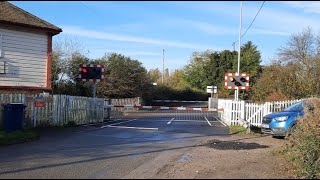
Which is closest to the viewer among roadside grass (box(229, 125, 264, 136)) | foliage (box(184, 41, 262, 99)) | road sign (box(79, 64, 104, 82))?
roadside grass (box(229, 125, 264, 136))

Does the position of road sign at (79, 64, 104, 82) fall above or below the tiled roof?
below

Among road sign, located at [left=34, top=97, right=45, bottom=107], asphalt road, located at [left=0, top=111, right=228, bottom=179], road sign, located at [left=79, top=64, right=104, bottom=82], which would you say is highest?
road sign, located at [left=79, top=64, right=104, bottom=82]

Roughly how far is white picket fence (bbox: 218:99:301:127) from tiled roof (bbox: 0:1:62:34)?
9.57m

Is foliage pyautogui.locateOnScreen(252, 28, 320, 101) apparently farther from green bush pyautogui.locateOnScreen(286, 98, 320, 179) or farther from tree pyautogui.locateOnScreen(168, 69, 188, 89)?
tree pyautogui.locateOnScreen(168, 69, 188, 89)

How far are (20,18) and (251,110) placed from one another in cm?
1195

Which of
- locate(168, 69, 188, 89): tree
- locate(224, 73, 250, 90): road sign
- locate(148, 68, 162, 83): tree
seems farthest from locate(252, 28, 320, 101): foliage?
locate(168, 69, 188, 89): tree

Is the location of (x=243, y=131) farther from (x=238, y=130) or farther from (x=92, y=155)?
(x=92, y=155)

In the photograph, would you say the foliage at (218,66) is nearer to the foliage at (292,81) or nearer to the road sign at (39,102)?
the foliage at (292,81)

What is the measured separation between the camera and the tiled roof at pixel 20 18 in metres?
21.1

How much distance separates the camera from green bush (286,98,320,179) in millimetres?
9125

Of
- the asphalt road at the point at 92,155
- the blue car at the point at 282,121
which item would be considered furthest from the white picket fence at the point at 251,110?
the asphalt road at the point at 92,155

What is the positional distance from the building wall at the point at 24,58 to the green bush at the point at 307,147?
1472 cm

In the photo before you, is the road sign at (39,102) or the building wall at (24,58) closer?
the road sign at (39,102)

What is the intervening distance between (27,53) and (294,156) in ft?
51.5
